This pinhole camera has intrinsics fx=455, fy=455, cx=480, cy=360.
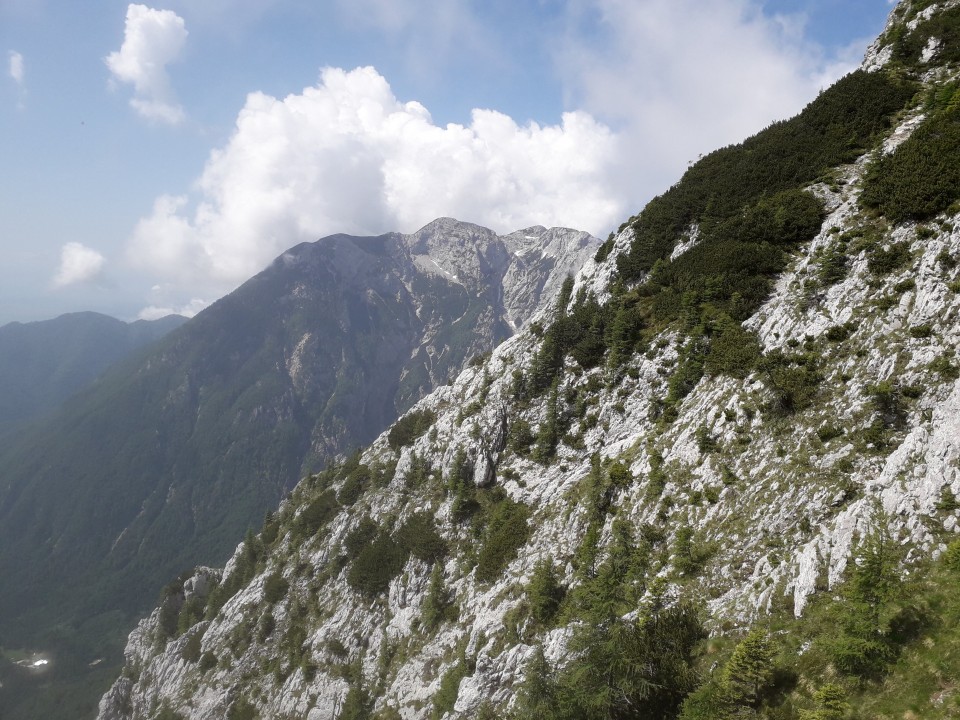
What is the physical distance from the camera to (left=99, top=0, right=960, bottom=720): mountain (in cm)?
1830

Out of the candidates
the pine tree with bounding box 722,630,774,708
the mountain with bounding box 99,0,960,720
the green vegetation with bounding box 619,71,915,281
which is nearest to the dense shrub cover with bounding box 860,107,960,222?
the mountain with bounding box 99,0,960,720

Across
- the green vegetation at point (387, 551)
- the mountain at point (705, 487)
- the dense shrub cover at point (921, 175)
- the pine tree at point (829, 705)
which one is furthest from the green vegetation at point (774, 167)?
the green vegetation at point (387, 551)

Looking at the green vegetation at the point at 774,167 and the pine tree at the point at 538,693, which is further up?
the green vegetation at the point at 774,167

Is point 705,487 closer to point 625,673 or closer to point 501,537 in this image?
point 625,673

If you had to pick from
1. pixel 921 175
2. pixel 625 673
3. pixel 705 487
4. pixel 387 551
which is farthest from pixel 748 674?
pixel 387 551

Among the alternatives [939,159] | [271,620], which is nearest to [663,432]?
[939,159]

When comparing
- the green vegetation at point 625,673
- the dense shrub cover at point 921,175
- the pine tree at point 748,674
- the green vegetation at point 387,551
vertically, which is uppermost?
the dense shrub cover at point 921,175

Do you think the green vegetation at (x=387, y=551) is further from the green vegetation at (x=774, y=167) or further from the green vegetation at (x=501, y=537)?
the green vegetation at (x=774, y=167)

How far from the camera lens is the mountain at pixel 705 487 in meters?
18.3

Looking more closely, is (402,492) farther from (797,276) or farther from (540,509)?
(797,276)

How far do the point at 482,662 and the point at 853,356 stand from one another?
105ft

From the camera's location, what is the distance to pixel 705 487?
2848 cm

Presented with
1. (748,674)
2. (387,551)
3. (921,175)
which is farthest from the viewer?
(387,551)

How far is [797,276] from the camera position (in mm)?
33781
